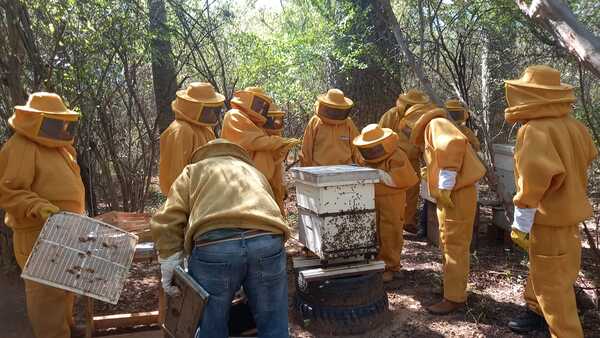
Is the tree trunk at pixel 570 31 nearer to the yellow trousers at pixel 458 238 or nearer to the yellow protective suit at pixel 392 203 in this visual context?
the yellow trousers at pixel 458 238

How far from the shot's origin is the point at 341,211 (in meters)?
4.11

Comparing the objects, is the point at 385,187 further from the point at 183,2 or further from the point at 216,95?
the point at 183,2

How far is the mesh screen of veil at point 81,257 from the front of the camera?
320 centimetres

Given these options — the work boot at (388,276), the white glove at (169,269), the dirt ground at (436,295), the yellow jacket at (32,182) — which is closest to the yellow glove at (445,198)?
the dirt ground at (436,295)

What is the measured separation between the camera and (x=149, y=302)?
5.14 m

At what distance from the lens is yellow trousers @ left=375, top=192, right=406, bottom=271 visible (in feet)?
16.9

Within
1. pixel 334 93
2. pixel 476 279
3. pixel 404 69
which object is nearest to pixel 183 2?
pixel 334 93

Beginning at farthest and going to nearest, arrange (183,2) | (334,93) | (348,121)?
(183,2) < (348,121) < (334,93)

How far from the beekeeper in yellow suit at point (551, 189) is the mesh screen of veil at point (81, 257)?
289 centimetres

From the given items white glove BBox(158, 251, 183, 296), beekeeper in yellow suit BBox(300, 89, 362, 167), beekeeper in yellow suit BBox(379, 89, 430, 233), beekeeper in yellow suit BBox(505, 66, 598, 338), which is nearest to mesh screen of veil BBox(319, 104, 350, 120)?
beekeeper in yellow suit BBox(300, 89, 362, 167)

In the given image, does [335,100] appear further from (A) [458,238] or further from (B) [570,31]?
(B) [570,31]

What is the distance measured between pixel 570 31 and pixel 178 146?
11.2ft

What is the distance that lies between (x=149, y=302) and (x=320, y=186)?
2.45m

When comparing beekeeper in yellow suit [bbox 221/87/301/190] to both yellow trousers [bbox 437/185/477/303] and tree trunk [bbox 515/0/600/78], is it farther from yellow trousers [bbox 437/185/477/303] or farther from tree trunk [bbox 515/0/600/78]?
tree trunk [bbox 515/0/600/78]
